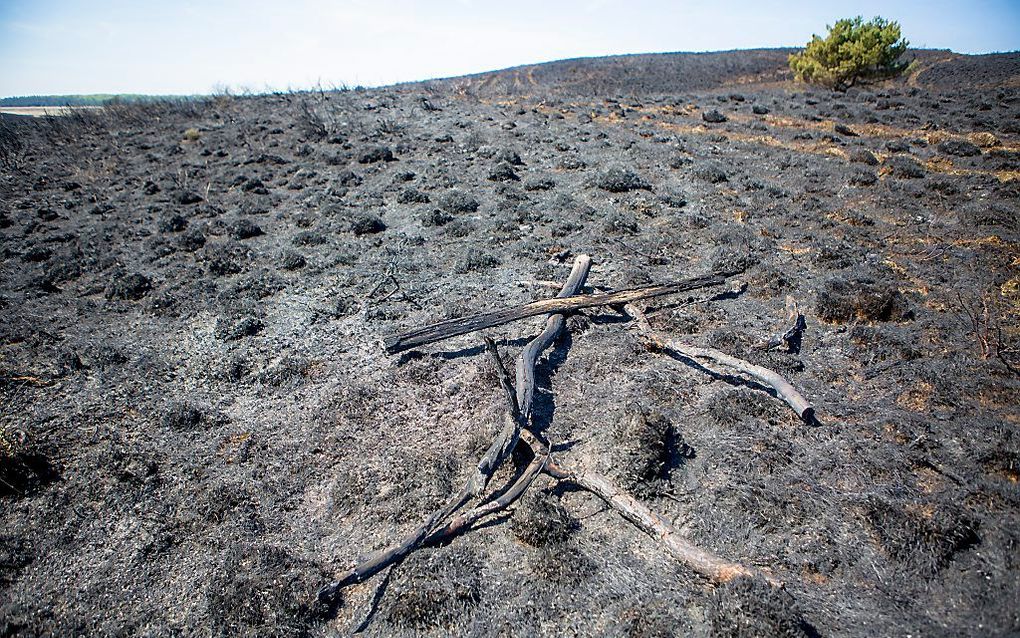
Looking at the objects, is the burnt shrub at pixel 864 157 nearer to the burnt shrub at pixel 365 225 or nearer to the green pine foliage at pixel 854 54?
the burnt shrub at pixel 365 225

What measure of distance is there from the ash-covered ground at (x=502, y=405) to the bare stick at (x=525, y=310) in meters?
0.31

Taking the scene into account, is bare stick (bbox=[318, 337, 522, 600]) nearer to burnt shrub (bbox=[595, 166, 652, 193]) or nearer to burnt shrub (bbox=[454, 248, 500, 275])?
burnt shrub (bbox=[454, 248, 500, 275])

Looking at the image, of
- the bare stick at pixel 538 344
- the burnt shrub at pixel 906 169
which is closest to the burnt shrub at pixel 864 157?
the burnt shrub at pixel 906 169

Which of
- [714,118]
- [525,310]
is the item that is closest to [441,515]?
[525,310]

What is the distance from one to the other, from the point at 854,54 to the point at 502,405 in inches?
1610

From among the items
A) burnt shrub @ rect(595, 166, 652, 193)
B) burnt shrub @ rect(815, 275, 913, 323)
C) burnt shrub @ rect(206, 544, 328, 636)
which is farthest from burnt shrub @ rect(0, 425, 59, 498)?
burnt shrub @ rect(595, 166, 652, 193)

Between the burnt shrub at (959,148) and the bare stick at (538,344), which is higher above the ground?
the burnt shrub at (959,148)

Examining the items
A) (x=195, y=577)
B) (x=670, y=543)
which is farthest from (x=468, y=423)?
(x=195, y=577)

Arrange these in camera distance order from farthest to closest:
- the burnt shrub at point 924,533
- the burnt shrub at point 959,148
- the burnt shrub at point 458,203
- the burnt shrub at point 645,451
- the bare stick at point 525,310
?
the burnt shrub at point 959,148, the burnt shrub at point 458,203, the bare stick at point 525,310, the burnt shrub at point 645,451, the burnt shrub at point 924,533

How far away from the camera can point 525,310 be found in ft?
30.5

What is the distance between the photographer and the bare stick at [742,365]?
656cm

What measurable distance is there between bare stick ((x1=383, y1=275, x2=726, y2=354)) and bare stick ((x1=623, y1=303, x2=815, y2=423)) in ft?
1.80

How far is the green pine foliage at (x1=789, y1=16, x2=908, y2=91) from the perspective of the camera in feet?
110

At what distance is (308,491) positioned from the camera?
6.46 meters
